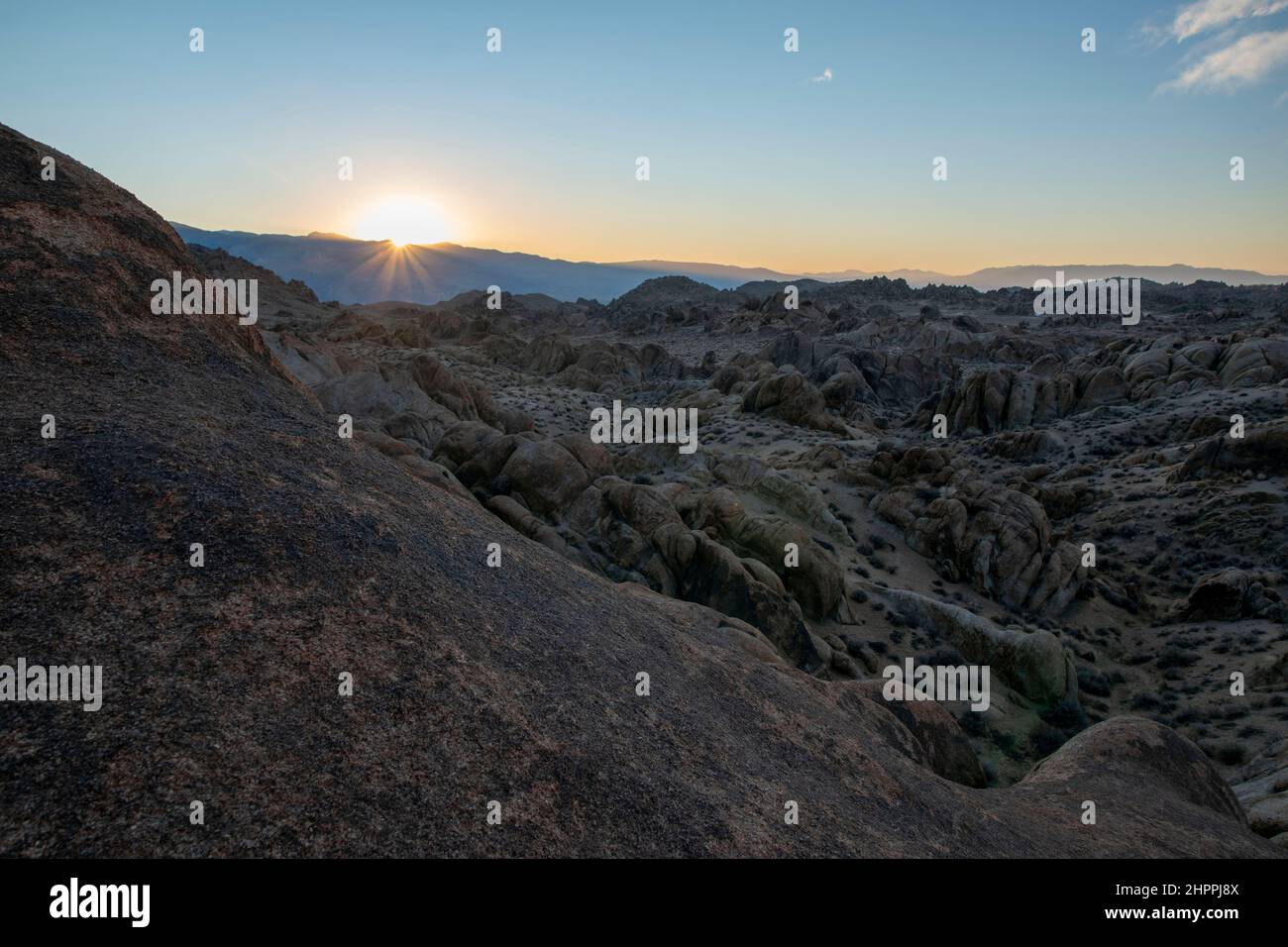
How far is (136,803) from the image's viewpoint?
4859mm

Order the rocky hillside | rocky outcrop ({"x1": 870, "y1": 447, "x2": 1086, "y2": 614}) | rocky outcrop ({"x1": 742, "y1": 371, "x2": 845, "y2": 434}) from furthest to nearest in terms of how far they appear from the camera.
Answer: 1. rocky outcrop ({"x1": 742, "y1": 371, "x2": 845, "y2": 434})
2. rocky outcrop ({"x1": 870, "y1": 447, "x2": 1086, "y2": 614})
3. the rocky hillside

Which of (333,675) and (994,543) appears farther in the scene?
(994,543)

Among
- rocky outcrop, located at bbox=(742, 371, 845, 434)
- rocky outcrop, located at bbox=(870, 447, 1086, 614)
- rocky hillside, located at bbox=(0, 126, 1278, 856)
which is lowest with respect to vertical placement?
rocky outcrop, located at bbox=(870, 447, 1086, 614)

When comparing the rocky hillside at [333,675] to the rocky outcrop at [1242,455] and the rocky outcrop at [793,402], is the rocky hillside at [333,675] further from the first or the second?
the rocky outcrop at [793,402]

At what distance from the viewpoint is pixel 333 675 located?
6.58 m

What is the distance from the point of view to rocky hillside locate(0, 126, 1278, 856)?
538 centimetres

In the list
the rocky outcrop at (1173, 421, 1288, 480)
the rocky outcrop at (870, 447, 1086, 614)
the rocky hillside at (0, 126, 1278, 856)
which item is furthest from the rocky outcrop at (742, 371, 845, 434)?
the rocky hillside at (0, 126, 1278, 856)

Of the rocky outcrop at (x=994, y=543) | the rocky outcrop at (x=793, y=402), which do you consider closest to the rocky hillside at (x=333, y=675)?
the rocky outcrop at (x=994, y=543)

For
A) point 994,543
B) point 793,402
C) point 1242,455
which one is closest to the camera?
point 994,543

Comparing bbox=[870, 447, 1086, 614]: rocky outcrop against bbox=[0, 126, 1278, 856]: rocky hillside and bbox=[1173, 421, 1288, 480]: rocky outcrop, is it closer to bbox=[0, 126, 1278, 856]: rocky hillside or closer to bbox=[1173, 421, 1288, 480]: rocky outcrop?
bbox=[1173, 421, 1288, 480]: rocky outcrop

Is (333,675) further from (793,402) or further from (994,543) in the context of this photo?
(793,402)

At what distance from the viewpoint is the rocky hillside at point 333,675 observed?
5.38 meters

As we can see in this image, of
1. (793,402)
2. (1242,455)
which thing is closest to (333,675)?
(1242,455)

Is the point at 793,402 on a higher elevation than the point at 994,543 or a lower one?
higher
